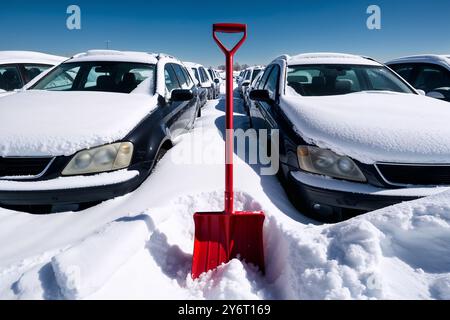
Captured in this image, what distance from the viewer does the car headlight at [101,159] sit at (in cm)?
222

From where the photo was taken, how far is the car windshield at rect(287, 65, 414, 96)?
3703 millimetres

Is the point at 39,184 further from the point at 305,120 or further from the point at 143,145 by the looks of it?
the point at 305,120

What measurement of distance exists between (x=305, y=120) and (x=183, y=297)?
5.90 feet

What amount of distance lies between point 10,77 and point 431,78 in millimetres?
8160

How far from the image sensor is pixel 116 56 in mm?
4090

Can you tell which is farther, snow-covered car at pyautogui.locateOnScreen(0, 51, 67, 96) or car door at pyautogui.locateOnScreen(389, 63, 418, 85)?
car door at pyautogui.locateOnScreen(389, 63, 418, 85)

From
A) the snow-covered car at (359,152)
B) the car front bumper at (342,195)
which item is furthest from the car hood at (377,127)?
the car front bumper at (342,195)

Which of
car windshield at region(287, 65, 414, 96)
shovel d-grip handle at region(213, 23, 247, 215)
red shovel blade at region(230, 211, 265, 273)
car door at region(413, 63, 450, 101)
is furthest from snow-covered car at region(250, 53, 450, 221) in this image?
car door at region(413, 63, 450, 101)

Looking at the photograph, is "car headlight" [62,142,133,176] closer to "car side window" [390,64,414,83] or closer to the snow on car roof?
the snow on car roof

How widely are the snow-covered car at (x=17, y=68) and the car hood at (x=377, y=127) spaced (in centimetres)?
545

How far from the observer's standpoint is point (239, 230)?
188cm

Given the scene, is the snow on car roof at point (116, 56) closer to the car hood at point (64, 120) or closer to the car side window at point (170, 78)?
the car side window at point (170, 78)

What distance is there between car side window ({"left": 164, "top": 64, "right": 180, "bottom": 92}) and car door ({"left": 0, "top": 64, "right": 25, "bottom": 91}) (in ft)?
11.2

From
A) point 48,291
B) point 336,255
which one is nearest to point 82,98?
point 48,291
